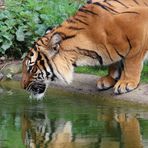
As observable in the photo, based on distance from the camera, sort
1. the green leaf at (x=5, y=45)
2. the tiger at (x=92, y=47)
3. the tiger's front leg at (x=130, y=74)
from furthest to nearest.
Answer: the green leaf at (x=5, y=45)
the tiger's front leg at (x=130, y=74)
the tiger at (x=92, y=47)

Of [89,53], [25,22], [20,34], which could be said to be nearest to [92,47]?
[89,53]

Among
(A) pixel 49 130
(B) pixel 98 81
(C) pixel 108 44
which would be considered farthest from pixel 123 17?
(A) pixel 49 130

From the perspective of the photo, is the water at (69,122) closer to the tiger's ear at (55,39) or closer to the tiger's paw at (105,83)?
the tiger's paw at (105,83)

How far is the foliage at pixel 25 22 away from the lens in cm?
1387

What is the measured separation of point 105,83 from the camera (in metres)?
11.3

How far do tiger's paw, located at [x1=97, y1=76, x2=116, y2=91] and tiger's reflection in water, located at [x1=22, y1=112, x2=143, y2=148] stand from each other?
1.56 meters

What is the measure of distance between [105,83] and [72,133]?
2819 mm

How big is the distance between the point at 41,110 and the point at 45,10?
4547mm

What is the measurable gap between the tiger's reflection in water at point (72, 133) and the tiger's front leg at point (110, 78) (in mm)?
1572

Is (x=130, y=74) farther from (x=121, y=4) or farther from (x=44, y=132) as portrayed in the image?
(x=44, y=132)

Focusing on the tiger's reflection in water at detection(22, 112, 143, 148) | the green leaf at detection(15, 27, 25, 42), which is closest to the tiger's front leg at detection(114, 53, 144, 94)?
the tiger's reflection in water at detection(22, 112, 143, 148)

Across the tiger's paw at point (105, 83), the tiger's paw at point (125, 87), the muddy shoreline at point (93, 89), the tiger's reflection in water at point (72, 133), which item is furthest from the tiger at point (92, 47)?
the tiger's reflection in water at point (72, 133)

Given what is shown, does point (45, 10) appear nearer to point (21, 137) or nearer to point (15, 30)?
point (15, 30)

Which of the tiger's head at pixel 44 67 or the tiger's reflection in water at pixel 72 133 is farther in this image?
the tiger's head at pixel 44 67
